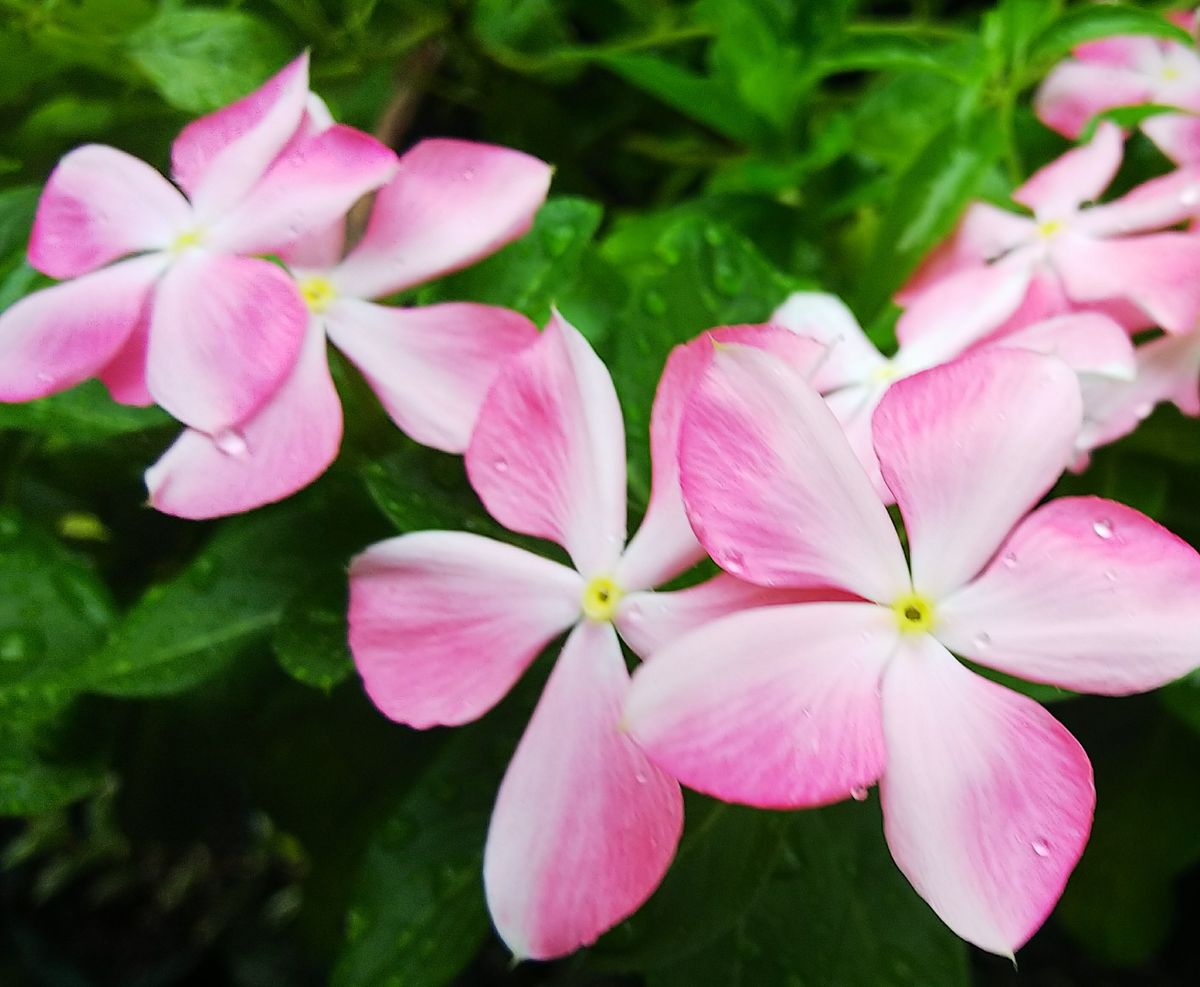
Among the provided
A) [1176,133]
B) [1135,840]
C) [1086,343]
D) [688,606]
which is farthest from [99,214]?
[1135,840]

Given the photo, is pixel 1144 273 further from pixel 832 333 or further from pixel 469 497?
pixel 469 497

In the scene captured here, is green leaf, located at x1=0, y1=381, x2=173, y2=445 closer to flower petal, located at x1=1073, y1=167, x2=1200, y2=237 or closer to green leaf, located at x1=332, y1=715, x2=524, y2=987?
green leaf, located at x1=332, y1=715, x2=524, y2=987

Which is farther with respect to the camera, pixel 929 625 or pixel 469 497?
pixel 469 497

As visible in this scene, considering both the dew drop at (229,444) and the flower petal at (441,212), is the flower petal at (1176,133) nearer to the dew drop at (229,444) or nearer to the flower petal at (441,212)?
the flower petal at (441,212)

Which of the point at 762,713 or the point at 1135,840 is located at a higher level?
the point at 762,713

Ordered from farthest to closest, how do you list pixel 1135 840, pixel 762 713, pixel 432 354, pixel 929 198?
pixel 1135 840
pixel 929 198
pixel 432 354
pixel 762 713

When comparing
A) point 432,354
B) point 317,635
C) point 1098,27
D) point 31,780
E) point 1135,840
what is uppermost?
point 1098,27

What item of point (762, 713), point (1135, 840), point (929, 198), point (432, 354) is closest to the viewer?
point (762, 713)

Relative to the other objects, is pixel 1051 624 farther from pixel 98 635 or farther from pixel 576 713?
pixel 98 635
